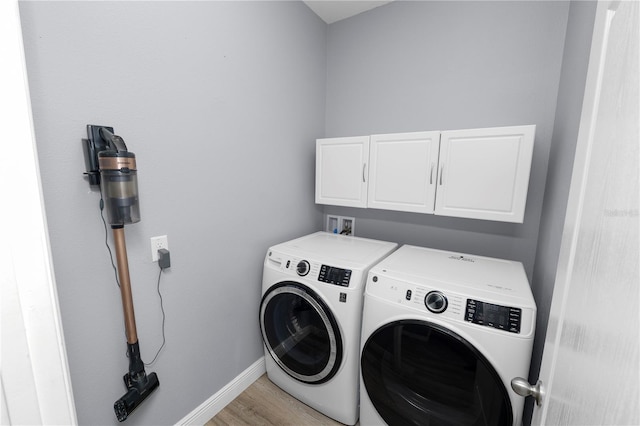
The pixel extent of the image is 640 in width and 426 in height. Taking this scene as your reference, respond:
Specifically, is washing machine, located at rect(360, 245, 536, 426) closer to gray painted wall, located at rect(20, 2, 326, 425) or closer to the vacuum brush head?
→ gray painted wall, located at rect(20, 2, 326, 425)

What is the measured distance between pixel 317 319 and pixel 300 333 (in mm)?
230

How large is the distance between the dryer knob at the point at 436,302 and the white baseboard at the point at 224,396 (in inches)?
53.6

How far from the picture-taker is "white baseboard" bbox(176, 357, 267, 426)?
148cm

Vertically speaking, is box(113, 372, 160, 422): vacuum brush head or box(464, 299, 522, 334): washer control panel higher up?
box(464, 299, 522, 334): washer control panel

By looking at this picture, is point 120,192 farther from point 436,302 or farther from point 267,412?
point 267,412

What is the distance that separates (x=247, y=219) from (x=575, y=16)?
2.04 meters

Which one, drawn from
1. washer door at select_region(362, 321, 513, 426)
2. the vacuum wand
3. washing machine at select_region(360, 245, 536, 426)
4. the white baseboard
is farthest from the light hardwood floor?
the vacuum wand

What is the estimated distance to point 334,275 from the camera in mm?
1414

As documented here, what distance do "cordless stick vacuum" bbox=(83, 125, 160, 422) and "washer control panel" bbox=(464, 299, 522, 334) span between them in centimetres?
141

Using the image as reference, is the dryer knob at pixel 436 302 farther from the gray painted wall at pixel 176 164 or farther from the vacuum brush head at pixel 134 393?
the vacuum brush head at pixel 134 393

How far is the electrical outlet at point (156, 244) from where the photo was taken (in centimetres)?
122

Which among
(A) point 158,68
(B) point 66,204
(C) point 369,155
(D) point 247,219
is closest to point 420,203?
(C) point 369,155

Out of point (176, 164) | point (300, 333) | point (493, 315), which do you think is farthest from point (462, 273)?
point (176, 164)

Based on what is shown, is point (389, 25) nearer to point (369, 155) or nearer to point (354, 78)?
point (354, 78)
